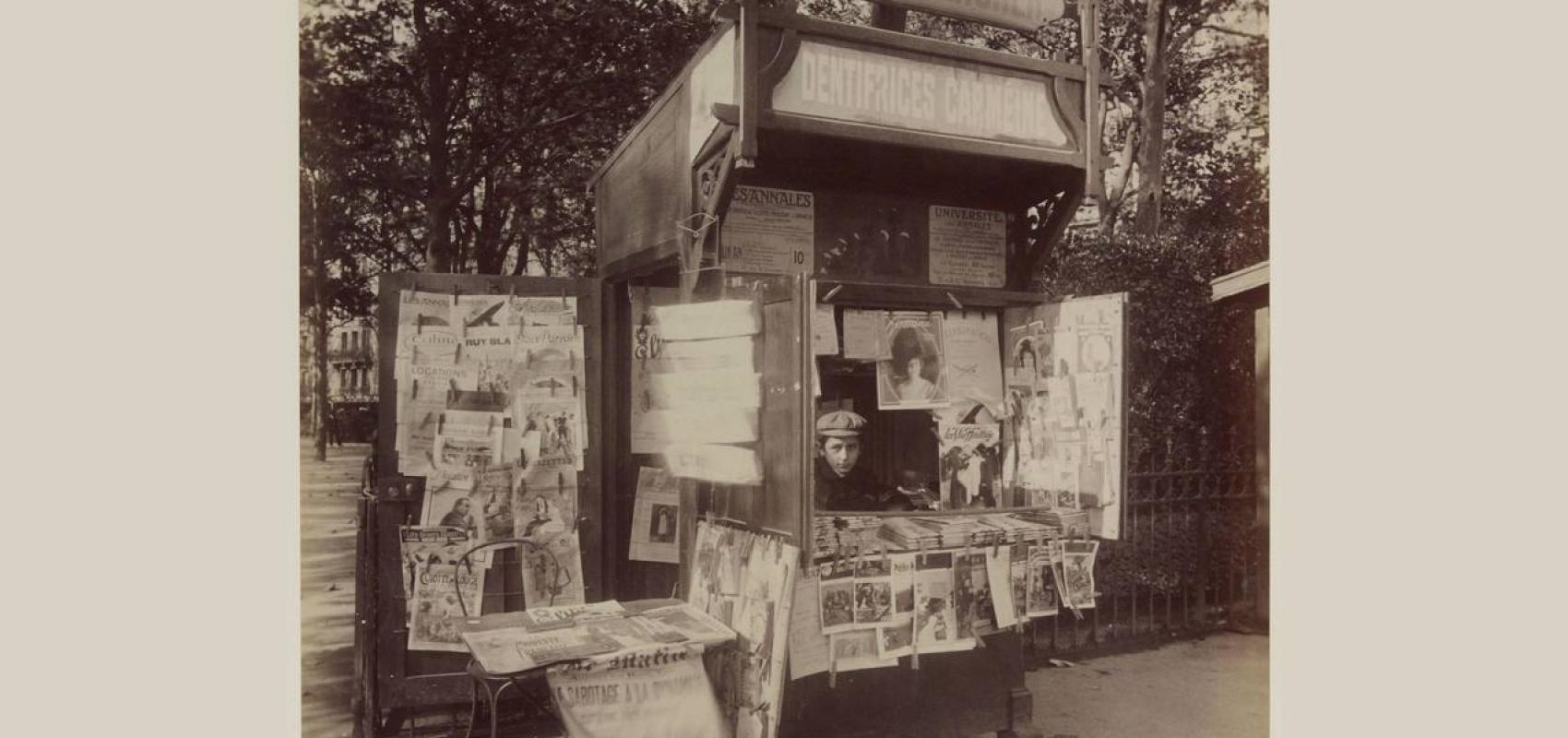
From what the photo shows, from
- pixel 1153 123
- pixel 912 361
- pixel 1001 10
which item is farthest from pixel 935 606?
pixel 1153 123

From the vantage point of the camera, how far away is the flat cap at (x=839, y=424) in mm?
4500

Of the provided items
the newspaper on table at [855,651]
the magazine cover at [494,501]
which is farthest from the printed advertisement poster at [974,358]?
the magazine cover at [494,501]

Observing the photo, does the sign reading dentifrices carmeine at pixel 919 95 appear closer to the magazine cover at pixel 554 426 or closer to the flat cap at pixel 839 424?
the flat cap at pixel 839 424

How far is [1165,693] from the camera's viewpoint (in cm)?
529

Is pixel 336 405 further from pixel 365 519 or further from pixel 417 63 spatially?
pixel 417 63

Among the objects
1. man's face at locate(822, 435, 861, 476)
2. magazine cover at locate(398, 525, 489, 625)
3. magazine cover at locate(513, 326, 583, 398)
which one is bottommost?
magazine cover at locate(398, 525, 489, 625)

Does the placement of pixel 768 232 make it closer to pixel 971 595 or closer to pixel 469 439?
pixel 469 439

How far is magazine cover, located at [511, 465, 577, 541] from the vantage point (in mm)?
4512

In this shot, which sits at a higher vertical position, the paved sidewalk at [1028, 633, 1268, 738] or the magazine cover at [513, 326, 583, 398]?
the magazine cover at [513, 326, 583, 398]

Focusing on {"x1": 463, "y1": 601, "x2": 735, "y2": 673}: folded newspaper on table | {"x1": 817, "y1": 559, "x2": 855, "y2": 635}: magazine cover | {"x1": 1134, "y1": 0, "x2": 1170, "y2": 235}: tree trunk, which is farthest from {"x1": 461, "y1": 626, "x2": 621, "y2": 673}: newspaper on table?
{"x1": 1134, "y1": 0, "x2": 1170, "y2": 235}: tree trunk

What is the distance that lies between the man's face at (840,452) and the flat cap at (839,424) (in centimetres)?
3

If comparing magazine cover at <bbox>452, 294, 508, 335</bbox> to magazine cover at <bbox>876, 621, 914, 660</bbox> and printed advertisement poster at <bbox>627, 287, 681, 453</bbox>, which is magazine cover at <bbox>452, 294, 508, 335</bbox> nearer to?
printed advertisement poster at <bbox>627, 287, 681, 453</bbox>

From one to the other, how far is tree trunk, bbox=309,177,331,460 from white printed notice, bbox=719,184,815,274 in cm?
170

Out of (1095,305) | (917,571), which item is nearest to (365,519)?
(917,571)
